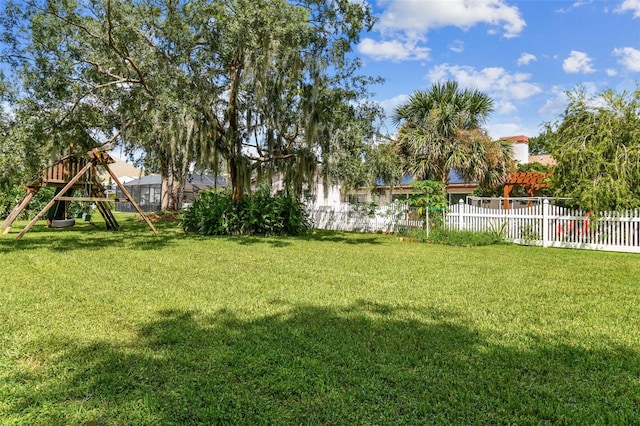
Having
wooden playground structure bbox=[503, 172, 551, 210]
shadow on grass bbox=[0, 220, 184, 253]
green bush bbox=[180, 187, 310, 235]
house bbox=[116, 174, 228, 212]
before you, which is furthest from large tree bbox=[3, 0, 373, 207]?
house bbox=[116, 174, 228, 212]

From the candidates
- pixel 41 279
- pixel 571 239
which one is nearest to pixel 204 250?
pixel 41 279

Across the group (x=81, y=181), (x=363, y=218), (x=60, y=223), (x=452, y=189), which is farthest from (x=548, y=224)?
(x=60, y=223)

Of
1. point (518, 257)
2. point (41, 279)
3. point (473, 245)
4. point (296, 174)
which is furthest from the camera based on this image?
point (296, 174)

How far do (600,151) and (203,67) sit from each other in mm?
9644

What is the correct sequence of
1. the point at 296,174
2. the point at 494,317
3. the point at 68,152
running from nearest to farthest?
the point at 494,317, the point at 296,174, the point at 68,152

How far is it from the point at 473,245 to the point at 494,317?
636cm

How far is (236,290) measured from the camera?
4578 millimetres

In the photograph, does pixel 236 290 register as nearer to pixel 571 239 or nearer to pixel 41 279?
pixel 41 279

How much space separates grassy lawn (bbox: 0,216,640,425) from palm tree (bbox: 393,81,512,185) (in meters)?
8.53

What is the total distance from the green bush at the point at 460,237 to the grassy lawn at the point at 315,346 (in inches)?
153

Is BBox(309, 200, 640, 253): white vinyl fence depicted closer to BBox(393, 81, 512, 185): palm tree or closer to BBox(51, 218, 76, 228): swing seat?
→ BBox(393, 81, 512, 185): palm tree

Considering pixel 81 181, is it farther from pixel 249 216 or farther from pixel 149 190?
pixel 149 190

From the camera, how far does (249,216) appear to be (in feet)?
37.7

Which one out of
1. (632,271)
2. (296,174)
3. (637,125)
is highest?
(637,125)
